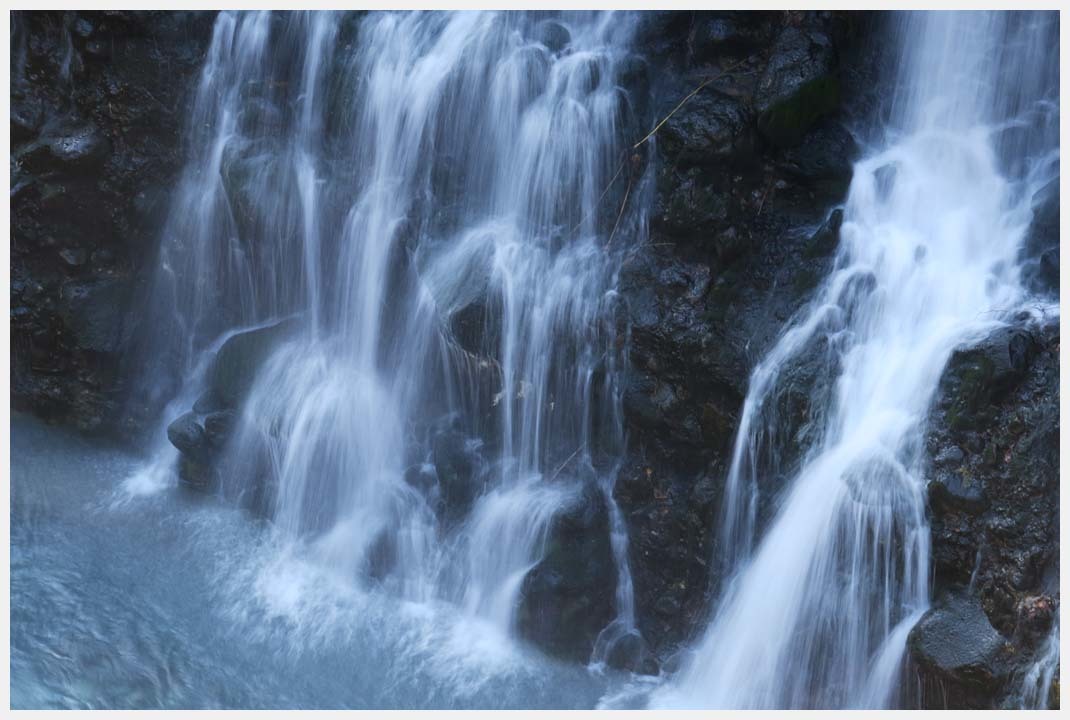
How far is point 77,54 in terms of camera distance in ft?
23.5

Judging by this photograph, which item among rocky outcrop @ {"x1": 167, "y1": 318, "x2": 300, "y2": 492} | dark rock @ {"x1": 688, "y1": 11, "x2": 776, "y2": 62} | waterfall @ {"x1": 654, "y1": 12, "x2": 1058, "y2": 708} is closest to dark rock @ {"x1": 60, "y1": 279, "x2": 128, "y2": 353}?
rocky outcrop @ {"x1": 167, "y1": 318, "x2": 300, "y2": 492}

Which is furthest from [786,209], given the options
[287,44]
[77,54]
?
[77,54]

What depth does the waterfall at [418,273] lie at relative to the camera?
609 cm

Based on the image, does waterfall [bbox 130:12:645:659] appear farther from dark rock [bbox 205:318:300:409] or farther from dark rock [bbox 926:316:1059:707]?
dark rock [bbox 926:316:1059:707]

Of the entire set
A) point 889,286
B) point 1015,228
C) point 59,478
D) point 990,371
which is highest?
point 1015,228

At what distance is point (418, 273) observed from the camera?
21.5 ft

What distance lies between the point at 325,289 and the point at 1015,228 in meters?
4.61

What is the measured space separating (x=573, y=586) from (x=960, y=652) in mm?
2258

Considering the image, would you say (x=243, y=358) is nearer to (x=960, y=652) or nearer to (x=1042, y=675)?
(x=960, y=652)

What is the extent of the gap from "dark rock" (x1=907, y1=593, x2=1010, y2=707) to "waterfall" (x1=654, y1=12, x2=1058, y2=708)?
144 mm

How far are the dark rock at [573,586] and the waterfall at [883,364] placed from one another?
2.03 ft

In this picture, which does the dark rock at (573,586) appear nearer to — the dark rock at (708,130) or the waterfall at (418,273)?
the waterfall at (418,273)

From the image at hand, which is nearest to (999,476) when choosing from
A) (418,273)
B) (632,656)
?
(632,656)

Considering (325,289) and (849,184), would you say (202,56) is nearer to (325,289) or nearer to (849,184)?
(325,289)
